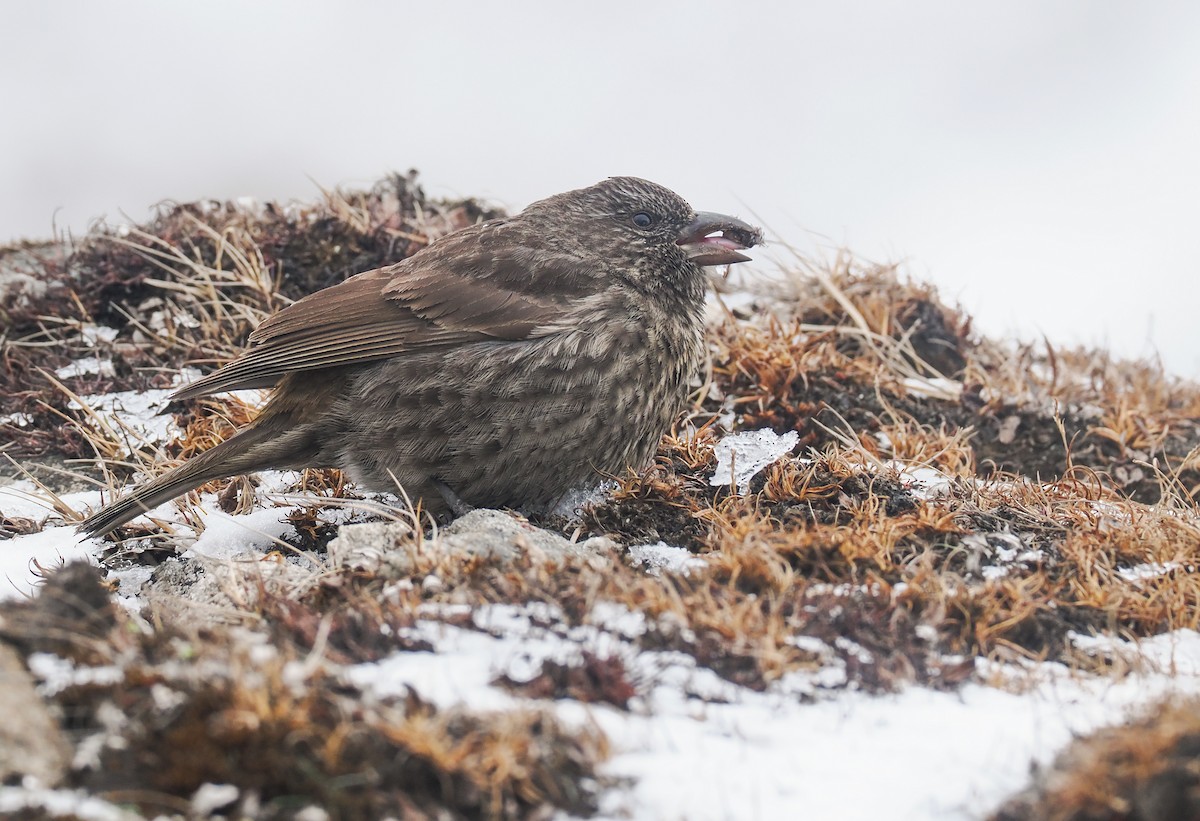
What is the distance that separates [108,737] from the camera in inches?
92.1

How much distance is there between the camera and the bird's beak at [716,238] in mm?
5027

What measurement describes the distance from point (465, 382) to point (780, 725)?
2.24 meters

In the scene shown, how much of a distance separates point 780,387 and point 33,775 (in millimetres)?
4059

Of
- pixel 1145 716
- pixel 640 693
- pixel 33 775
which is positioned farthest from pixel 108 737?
pixel 1145 716

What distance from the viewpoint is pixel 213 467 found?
446 cm

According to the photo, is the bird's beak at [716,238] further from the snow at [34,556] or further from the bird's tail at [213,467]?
the snow at [34,556]

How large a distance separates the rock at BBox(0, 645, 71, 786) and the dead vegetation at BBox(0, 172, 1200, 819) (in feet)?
0.19

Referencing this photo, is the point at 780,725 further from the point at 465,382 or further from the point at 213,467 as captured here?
the point at 213,467

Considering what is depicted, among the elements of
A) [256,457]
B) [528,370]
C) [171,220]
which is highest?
[171,220]

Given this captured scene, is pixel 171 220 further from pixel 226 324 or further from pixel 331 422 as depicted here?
pixel 331 422

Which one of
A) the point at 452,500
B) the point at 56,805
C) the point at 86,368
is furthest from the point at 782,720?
the point at 86,368

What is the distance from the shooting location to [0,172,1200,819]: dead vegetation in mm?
2318

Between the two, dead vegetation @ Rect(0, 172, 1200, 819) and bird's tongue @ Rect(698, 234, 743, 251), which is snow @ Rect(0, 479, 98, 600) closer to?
dead vegetation @ Rect(0, 172, 1200, 819)

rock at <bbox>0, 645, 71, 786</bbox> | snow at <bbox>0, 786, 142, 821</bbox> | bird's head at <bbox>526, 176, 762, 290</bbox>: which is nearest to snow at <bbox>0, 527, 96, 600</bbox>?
rock at <bbox>0, 645, 71, 786</bbox>
